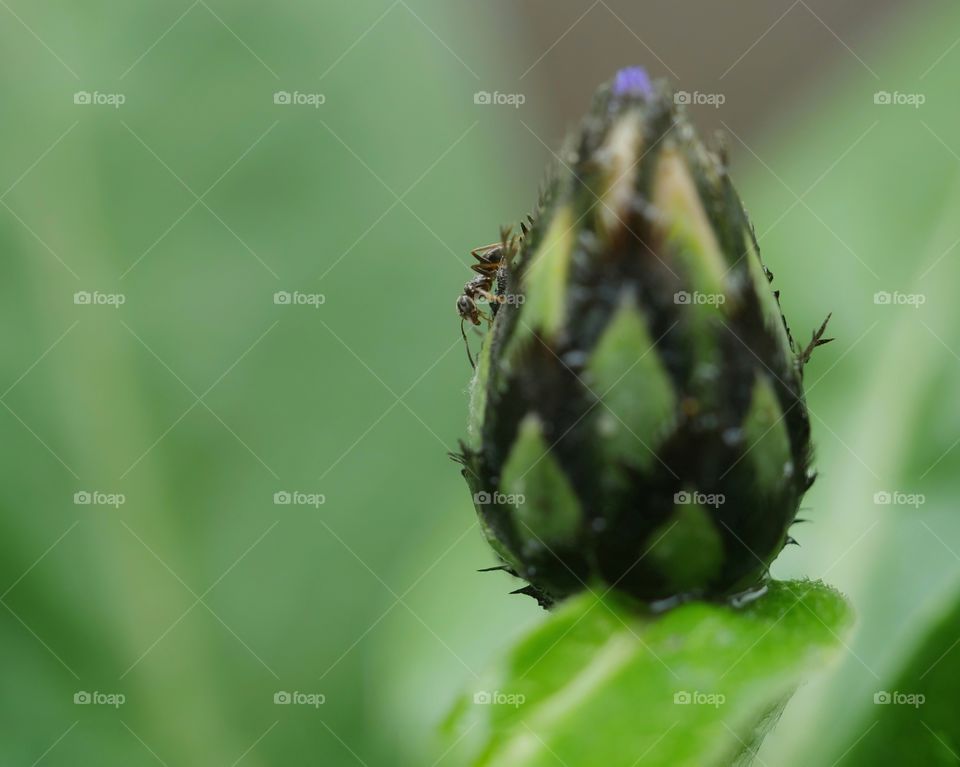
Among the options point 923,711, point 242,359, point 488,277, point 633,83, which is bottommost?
point 923,711

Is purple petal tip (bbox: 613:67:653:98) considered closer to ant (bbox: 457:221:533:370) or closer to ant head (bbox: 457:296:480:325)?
ant (bbox: 457:221:533:370)

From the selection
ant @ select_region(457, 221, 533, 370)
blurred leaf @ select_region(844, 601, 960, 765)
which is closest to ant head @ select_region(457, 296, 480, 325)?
ant @ select_region(457, 221, 533, 370)

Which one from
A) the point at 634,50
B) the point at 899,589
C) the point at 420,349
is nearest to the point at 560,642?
the point at 899,589

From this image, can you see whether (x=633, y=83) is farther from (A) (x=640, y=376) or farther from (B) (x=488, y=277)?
(B) (x=488, y=277)

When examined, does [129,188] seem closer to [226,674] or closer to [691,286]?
[226,674]

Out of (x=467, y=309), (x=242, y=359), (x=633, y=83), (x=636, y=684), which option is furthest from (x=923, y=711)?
(x=242, y=359)

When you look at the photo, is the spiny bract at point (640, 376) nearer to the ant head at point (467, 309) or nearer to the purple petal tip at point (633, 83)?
the purple petal tip at point (633, 83)
